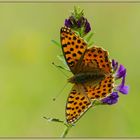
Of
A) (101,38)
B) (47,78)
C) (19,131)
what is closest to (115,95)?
(19,131)

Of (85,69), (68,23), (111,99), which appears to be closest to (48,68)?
(85,69)

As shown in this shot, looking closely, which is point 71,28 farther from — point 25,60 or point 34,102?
point 25,60

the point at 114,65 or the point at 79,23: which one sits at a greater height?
the point at 79,23

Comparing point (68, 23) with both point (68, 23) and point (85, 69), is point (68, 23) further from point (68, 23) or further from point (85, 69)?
point (85, 69)

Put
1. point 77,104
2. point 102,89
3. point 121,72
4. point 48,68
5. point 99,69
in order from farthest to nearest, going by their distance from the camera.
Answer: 1. point 48,68
2. point 99,69
3. point 121,72
4. point 102,89
5. point 77,104

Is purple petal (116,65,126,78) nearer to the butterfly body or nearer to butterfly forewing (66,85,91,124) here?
the butterfly body
